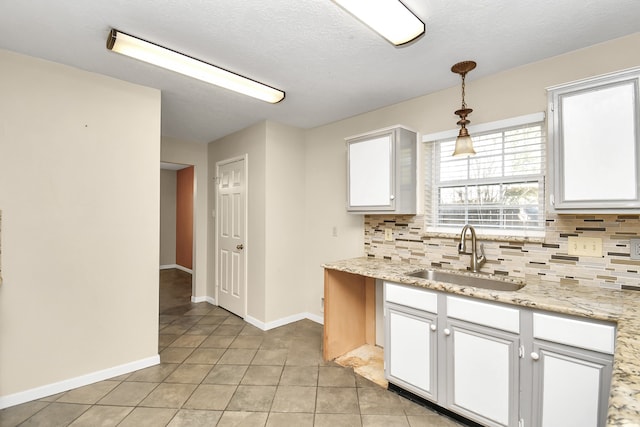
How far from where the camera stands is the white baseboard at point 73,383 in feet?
6.71

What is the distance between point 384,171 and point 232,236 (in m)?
2.26

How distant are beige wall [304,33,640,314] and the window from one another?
0.16m

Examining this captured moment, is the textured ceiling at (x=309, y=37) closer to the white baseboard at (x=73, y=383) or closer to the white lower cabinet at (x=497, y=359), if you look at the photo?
the white lower cabinet at (x=497, y=359)

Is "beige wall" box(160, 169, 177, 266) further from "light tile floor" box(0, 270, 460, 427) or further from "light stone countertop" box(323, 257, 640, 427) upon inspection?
"light stone countertop" box(323, 257, 640, 427)

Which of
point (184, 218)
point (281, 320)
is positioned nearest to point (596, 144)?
point (281, 320)

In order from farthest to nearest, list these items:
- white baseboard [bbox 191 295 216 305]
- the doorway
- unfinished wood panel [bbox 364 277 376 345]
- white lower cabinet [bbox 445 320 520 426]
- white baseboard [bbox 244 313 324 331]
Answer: the doorway → white baseboard [bbox 191 295 216 305] → white baseboard [bbox 244 313 324 331] → unfinished wood panel [bbox 364 277 376 345] → white lower cabinet [bbox 445 320 520 426]

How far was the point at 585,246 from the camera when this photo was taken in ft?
6.25

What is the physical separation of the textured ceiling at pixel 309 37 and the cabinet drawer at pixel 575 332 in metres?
1.60

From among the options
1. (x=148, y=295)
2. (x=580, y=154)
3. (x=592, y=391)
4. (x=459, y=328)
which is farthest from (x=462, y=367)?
(x=148, y=295)

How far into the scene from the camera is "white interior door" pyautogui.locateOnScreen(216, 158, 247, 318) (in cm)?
378

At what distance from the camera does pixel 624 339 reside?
1.08 m

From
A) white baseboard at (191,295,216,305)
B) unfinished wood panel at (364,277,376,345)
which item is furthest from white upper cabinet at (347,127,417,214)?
white baseboard at (191,295,216,305)

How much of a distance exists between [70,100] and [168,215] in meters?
5.39

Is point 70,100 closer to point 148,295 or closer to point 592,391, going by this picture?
point 148,295
